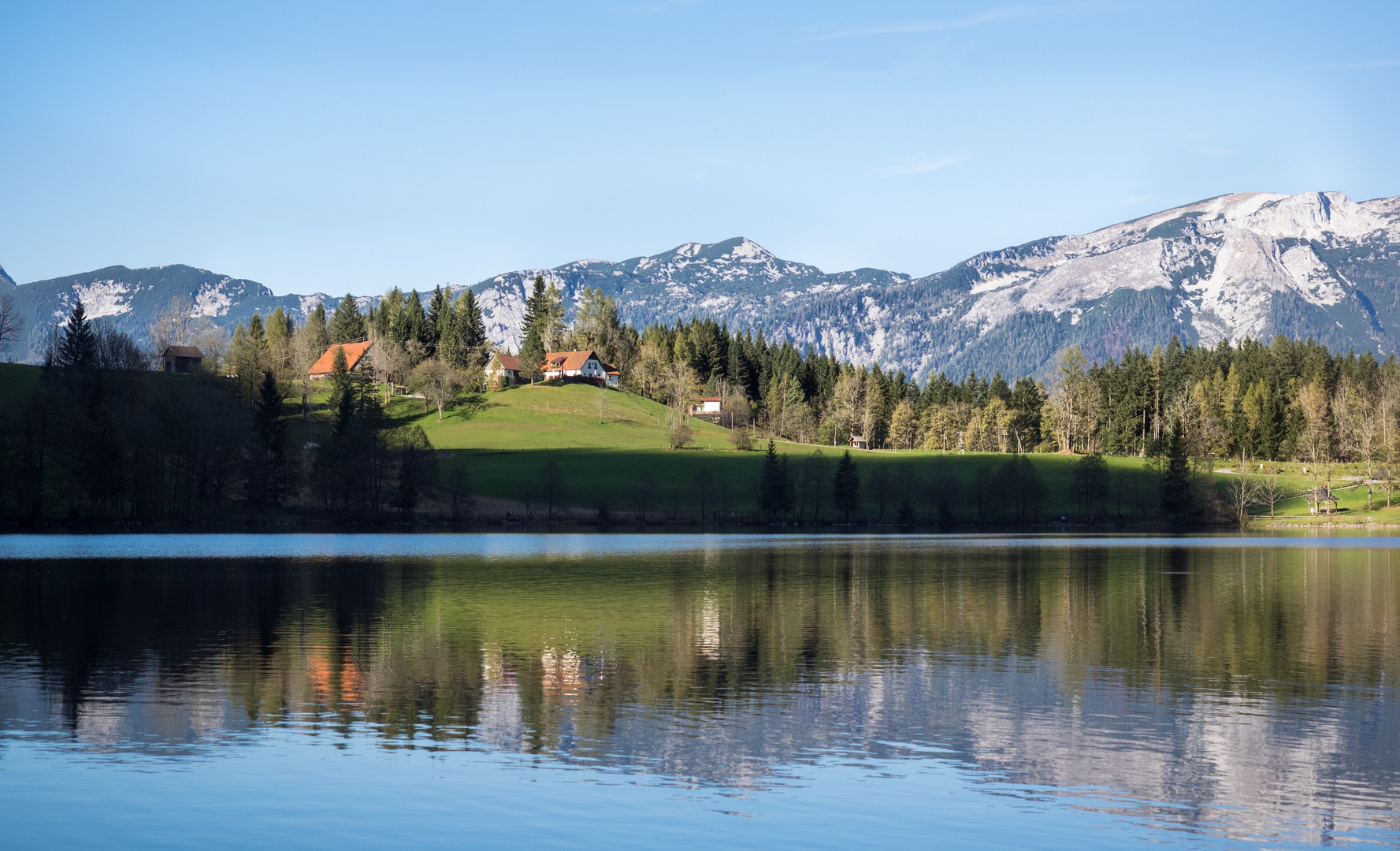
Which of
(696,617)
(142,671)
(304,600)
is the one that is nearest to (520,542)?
(304,600)

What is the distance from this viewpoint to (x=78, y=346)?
163 metres

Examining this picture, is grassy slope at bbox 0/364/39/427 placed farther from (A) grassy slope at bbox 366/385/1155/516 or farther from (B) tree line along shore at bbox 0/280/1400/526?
(A) grassy slope at bbox 366/385/1155/516

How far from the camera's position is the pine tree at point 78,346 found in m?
159

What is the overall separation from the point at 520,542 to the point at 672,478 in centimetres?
5807

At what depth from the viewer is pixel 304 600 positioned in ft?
183

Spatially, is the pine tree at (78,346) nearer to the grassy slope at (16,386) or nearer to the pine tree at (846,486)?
the grassy slope at (16,386)

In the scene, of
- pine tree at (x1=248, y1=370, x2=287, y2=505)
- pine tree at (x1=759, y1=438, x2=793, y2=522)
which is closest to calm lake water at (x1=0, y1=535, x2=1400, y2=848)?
pine tree at (x1=248, y1=370, x2=287, y2=505)

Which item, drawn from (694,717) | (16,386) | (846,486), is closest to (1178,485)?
(846,486)

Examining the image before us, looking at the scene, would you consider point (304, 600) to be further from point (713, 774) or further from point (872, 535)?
point (872, 535)

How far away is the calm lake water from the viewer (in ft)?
65.7

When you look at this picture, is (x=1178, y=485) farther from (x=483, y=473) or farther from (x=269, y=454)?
(x=269, y=454)

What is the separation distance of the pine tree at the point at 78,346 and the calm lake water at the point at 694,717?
4329 inches

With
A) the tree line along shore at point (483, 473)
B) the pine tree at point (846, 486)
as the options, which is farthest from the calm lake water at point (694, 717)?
the pine tree at point (846, 486)

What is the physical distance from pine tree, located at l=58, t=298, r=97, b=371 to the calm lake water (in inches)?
4329
